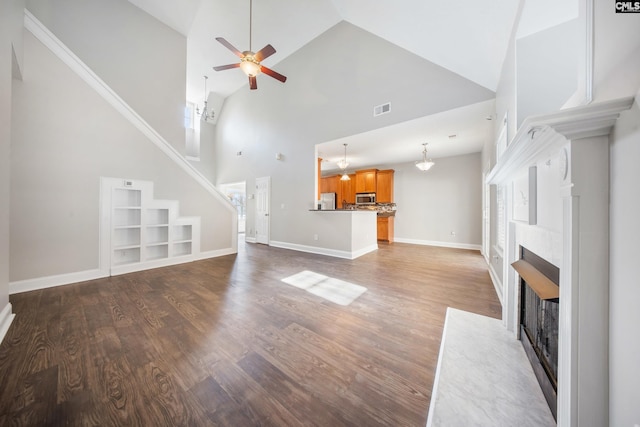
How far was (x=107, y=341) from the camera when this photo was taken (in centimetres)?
166

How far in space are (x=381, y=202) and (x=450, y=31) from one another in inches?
190

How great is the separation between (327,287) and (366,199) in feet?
15.8

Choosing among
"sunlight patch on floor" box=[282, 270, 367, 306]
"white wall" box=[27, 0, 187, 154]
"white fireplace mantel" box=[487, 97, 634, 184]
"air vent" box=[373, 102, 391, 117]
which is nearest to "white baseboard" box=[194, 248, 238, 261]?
"sunlight patch on floor" box=[282, 270, 367, 306]

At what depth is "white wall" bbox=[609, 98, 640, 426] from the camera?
63cm

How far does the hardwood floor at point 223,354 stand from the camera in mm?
1098

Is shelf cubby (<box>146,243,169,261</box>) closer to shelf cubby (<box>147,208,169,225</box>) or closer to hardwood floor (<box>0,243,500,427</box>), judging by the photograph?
shelf cubby (<box>147,208,169,225</box>)

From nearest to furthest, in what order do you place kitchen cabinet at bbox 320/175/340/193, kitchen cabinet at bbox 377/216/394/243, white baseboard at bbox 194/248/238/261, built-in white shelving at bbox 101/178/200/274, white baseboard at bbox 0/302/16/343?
white baseboard at bbox 0/302/16/343 < built-in white shelving at bbox 101/178/200/274 < white baseboard at bbox 194/248/238/261 < kitchen cabinet at bbox 377/216/394/243 < kitchen cabinet at bbox 320/175/340/193

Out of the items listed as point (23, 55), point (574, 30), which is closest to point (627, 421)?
point (574, 30)

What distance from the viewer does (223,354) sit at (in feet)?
4.99

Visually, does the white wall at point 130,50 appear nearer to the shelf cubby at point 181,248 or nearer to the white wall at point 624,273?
the shelf cubby at point 181,248

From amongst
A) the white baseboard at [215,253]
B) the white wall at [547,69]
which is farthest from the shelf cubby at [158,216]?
the white wall at [547,69]

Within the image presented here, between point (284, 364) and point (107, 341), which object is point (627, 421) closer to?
point (284, 364)

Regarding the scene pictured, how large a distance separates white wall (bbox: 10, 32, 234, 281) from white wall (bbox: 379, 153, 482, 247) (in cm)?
674

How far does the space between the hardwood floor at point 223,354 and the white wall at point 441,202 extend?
11.2 feet
